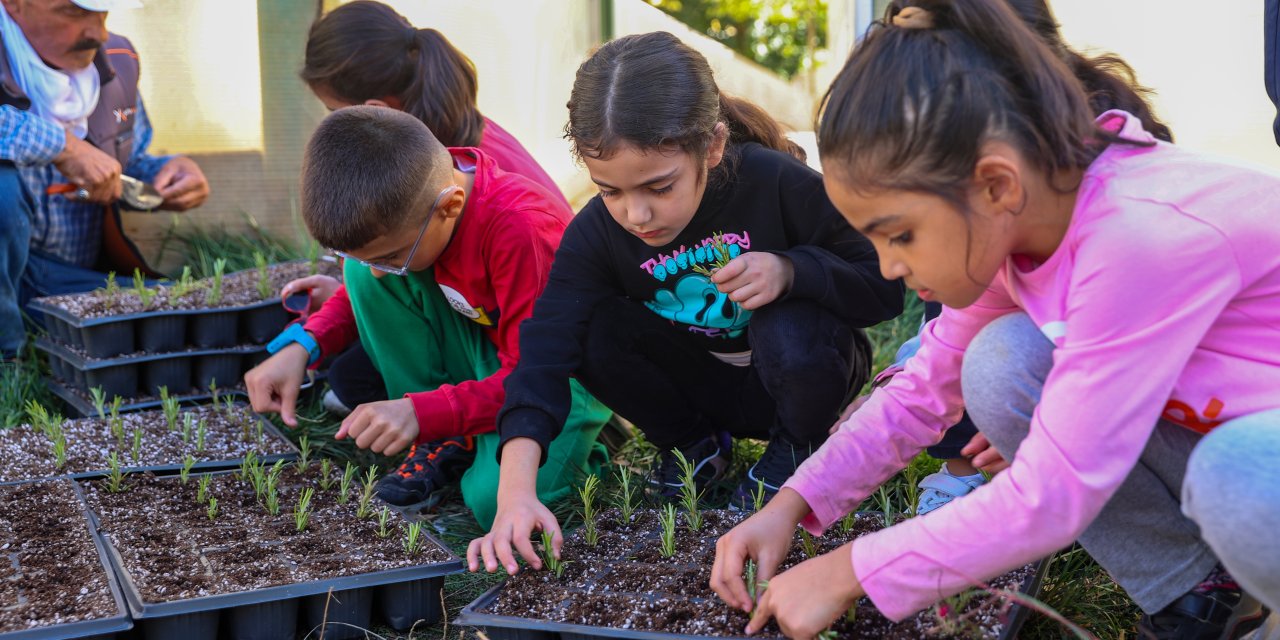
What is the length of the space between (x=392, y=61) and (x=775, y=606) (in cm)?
238

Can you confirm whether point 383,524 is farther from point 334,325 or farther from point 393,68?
point 393,68

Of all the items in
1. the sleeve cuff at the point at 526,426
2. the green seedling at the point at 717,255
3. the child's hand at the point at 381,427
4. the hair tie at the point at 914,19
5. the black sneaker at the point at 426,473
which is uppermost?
the hair tie at the point at 914,19

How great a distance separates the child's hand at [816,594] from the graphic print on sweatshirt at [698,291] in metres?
1.01

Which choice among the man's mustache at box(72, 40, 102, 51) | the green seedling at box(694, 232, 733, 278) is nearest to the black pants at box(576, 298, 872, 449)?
the green seedling at box(694, 232, 733, 278)

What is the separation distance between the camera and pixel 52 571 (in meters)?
2.13

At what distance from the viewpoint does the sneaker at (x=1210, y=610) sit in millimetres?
1670

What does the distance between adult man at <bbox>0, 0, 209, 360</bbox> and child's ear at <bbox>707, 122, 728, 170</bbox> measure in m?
2.62

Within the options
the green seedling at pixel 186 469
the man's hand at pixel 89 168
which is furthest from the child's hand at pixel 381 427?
the man's hand at pixel 89 168

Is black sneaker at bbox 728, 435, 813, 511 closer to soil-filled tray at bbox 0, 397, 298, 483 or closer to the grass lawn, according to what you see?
the grass lawn

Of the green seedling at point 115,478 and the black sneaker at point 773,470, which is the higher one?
the black sneaker at point 773,470

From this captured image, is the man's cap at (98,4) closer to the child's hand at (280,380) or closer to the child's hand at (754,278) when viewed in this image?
the child's hand at (280,380)

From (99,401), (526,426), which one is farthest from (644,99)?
(99,401)

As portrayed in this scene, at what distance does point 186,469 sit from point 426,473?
584 millimetres

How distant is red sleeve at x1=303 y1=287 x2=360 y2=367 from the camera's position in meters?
3.11
